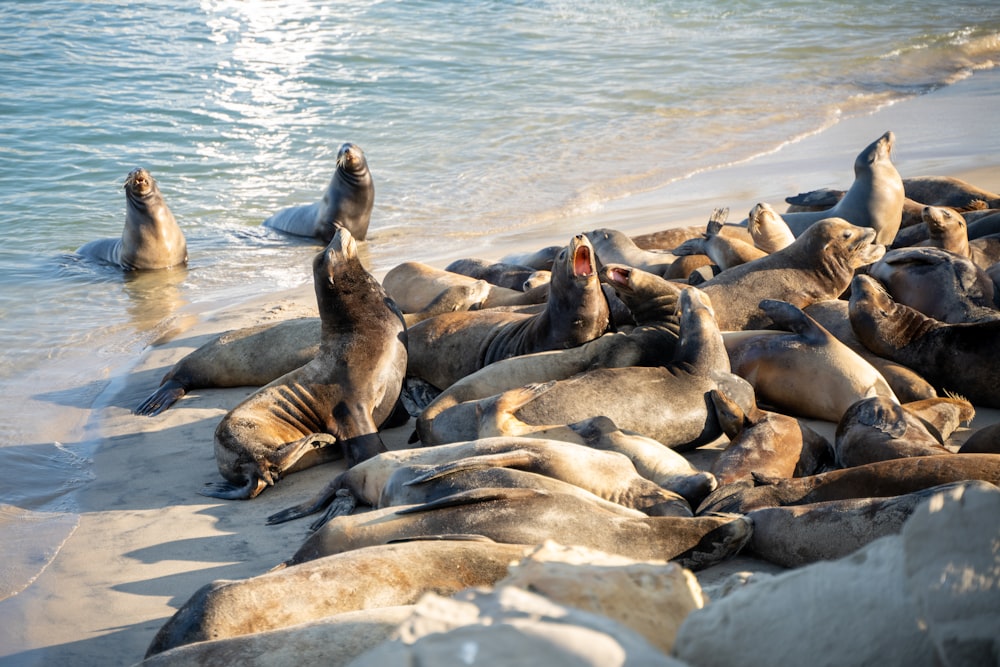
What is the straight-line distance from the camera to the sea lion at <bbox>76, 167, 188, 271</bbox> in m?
10.5

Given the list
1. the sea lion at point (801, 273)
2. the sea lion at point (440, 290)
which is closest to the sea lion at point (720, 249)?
the sea lion at point (801, 273)

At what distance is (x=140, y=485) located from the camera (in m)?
5.38

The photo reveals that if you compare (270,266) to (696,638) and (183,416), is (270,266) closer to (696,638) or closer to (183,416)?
(183,416)

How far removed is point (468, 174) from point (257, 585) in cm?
987

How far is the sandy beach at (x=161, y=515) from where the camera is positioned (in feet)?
13.0

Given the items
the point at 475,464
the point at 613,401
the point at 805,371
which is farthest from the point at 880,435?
the point at 475,464

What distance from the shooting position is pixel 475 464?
13.7 ft

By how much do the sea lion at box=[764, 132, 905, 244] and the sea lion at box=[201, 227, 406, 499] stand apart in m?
3.77

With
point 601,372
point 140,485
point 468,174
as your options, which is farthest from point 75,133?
point 601,372

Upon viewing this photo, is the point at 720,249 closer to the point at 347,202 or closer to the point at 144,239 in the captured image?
the point at 347,202

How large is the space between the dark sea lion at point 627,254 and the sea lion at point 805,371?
2.01 metres

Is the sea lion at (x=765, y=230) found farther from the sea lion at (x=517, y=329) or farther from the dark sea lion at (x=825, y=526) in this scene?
the dark sea lion at (x=825, y=526)

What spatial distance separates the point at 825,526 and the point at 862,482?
0.39 meters

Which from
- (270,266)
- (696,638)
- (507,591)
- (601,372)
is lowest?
(270,266)
